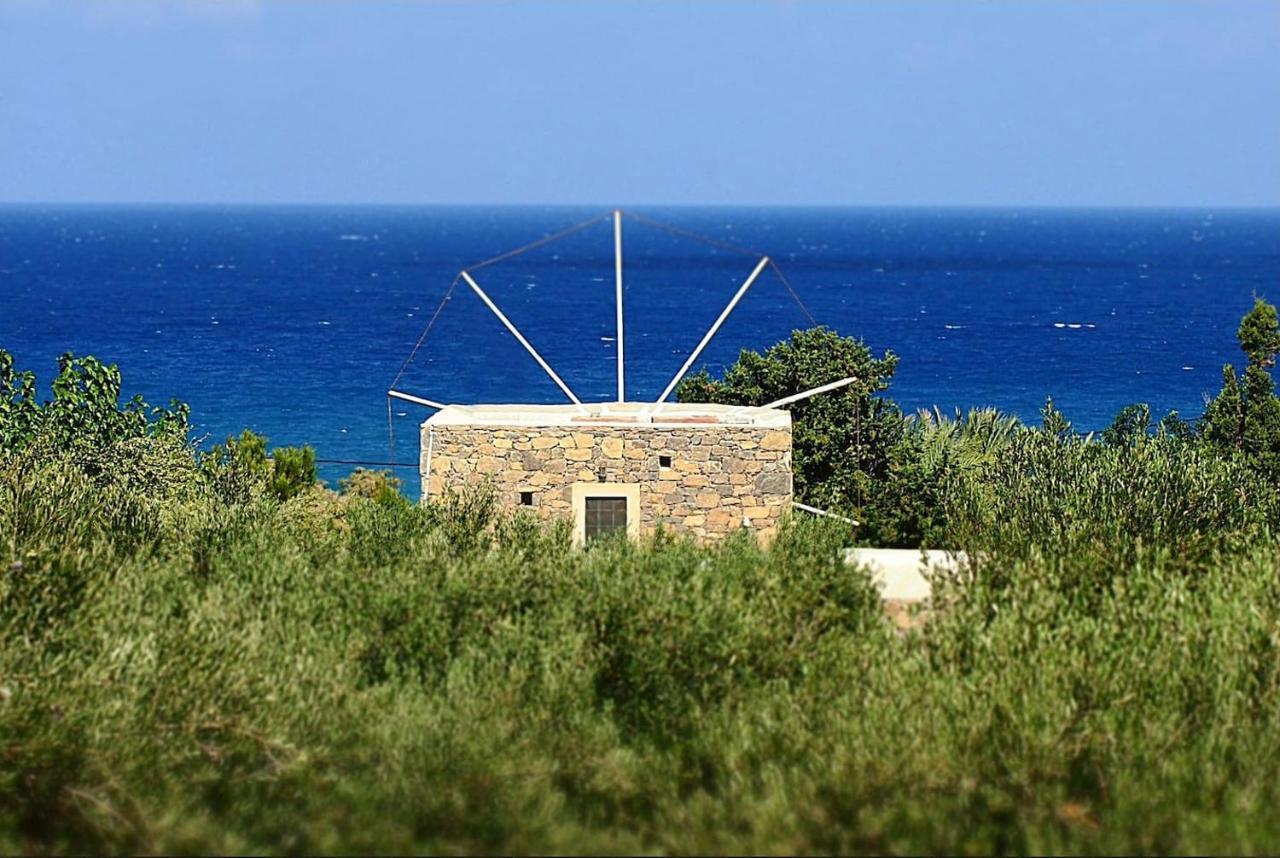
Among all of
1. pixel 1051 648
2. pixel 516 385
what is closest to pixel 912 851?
pixel 1051 648

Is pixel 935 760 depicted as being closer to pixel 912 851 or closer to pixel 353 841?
pixel 912 851

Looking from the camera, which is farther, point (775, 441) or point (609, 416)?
point (609, 416)

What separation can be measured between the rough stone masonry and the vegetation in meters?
2.56

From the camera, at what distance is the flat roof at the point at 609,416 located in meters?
25.6

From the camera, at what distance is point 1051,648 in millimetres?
16188

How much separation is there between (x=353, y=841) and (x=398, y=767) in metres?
0.96

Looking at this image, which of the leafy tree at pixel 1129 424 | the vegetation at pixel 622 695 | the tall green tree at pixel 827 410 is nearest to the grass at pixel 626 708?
the vegetation at pixel 622 695

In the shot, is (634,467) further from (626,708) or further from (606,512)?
(626,708)

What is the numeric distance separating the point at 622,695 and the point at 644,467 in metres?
8.10

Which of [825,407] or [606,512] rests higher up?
[825,407]

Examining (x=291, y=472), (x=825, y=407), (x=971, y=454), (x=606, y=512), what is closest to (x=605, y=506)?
(x=606, y=512)

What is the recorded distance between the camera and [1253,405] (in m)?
Result: 40.2

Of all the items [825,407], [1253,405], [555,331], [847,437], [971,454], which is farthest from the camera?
[555,331]

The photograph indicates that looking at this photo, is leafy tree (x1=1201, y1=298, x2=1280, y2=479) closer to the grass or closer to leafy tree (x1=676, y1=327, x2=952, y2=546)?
leafy tree (x1=676, y1=327, x2=952, y2=546)
